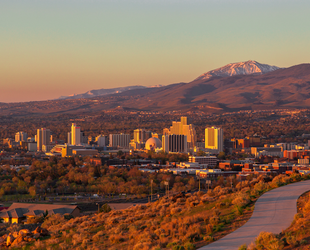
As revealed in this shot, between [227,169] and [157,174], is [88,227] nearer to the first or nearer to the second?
[157,174]

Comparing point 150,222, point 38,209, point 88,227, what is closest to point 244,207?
point 150,222

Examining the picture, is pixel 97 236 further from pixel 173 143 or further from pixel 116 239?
pixel 173 143

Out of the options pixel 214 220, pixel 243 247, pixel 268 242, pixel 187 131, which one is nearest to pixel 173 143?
pixel 187 131

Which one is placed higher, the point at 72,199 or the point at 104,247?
the point at 104,247

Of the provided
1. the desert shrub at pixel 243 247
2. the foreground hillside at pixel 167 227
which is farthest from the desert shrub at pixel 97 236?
the desert shrub at pixel 243 247

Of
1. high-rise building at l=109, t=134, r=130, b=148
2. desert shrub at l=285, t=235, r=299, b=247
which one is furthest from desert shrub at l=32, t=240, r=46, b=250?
high-rise building at l=109, t=134, r=130, b=148

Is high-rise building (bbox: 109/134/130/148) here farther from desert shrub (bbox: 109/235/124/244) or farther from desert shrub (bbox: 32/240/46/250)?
desert shrub (bbox: 109/235/124/244)
